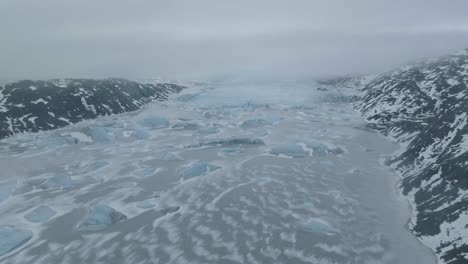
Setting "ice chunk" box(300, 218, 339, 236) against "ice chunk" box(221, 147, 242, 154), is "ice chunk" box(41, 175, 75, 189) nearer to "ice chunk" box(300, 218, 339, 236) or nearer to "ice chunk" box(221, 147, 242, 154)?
"ice chunk" box(221, 147, 242, 154)

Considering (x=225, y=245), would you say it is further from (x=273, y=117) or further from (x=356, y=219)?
(x=273, y=117)

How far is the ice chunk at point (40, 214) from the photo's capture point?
126 ft

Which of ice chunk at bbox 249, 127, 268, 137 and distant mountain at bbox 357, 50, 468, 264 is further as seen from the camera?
ice chunk at bbox 249, 127, 268, 137

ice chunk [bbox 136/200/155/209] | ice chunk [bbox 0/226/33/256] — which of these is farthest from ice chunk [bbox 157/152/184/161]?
ice chunk [bbox 0/226/33/256]

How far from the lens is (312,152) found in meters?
58.8

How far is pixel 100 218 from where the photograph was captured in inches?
1453

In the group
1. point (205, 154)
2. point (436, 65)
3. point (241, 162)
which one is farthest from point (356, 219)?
point (436, 65)

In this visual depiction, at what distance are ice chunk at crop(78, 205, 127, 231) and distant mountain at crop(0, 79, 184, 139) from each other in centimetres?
4626

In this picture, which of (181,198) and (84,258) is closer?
(84,258)

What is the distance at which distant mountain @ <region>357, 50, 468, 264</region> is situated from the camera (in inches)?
1324

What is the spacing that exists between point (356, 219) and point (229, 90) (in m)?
105

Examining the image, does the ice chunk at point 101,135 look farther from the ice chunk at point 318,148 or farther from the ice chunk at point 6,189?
the ice chunk at point 318,148

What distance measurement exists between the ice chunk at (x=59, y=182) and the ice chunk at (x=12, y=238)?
11.3 m

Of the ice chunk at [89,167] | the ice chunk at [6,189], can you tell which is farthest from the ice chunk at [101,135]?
the ice chunk at [6,189]
